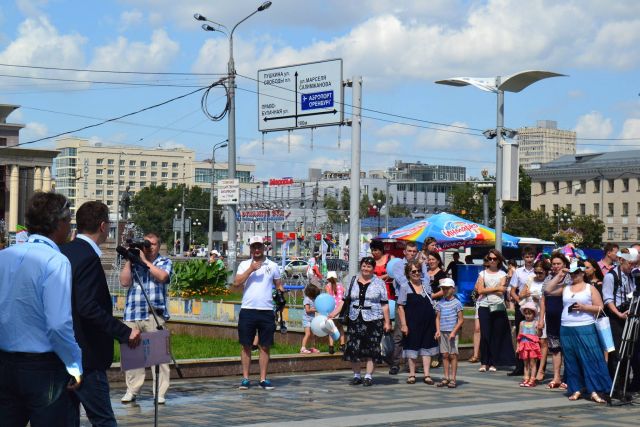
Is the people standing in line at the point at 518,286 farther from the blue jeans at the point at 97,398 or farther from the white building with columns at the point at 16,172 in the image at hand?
the white building with columns at the point at 16,172

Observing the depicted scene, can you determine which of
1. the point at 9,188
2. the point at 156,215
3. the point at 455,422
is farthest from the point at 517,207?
A: the point at 455,422

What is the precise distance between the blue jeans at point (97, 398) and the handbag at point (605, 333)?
7.63 metres

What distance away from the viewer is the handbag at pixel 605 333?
43.3 feet

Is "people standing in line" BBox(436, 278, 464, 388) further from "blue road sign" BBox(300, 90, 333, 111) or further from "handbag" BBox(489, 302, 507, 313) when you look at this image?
"blue road sign" BBox(300, 90, 333, 111)

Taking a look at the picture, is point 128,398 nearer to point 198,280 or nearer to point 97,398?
point 97,398

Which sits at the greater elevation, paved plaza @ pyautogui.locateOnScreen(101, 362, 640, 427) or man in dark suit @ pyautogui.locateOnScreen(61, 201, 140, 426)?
man in dark suit @ pyautogui.locateOnScreen(61, 201, 140, 426)

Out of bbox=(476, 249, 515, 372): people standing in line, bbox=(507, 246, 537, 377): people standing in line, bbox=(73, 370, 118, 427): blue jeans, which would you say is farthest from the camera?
bbox=(476, 249, 515, 372): people standing in line

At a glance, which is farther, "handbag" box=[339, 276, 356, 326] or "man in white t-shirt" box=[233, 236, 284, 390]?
"handbag" box=[339, 276, 356, 326]

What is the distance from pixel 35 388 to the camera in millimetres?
5652

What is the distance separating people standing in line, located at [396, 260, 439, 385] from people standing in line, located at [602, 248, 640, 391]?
2.28 m

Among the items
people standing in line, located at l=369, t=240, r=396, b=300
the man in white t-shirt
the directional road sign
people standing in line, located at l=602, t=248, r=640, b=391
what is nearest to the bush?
the directional road sign

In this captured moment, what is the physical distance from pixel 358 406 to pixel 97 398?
A: 552cm

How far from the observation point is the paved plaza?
36.4 ft

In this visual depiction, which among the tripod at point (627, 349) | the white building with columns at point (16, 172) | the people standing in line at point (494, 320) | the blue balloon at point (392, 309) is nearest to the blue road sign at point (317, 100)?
the people standing in line at point (494, 320)
